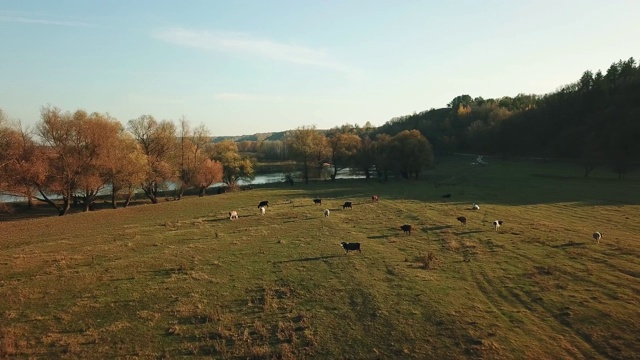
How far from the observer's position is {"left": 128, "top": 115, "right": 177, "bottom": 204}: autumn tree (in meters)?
62.9

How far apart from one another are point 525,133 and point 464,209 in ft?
299

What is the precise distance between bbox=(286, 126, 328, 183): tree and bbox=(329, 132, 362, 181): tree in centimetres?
232

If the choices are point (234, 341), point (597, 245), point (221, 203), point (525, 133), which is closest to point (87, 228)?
point (221, 203)

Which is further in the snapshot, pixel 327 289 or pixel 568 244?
pixel 568 244

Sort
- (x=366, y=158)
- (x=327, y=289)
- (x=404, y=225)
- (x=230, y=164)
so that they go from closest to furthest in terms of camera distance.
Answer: (x=327, y=289)
(x=404, y=225)
(x=230, y=164)
(x=366, y=158)

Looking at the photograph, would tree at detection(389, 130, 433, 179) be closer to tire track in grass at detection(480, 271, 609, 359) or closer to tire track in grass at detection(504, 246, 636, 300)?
tire track in grass at detection(504, 246, 636, 300)

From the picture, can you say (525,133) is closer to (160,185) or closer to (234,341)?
(160,185)

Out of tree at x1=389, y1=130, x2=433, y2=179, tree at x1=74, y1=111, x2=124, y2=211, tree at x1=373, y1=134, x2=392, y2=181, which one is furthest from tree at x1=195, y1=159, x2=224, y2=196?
tree at x1=389, y1=130, x2=433, y2=179

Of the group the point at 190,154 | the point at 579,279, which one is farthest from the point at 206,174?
the point at 579,279

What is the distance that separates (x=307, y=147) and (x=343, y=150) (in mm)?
8936

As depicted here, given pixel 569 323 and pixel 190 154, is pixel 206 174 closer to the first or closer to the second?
pixel 190 154

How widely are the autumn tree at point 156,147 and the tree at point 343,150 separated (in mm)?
37295

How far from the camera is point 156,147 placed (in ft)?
221

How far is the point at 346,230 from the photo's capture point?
33.2 meters
